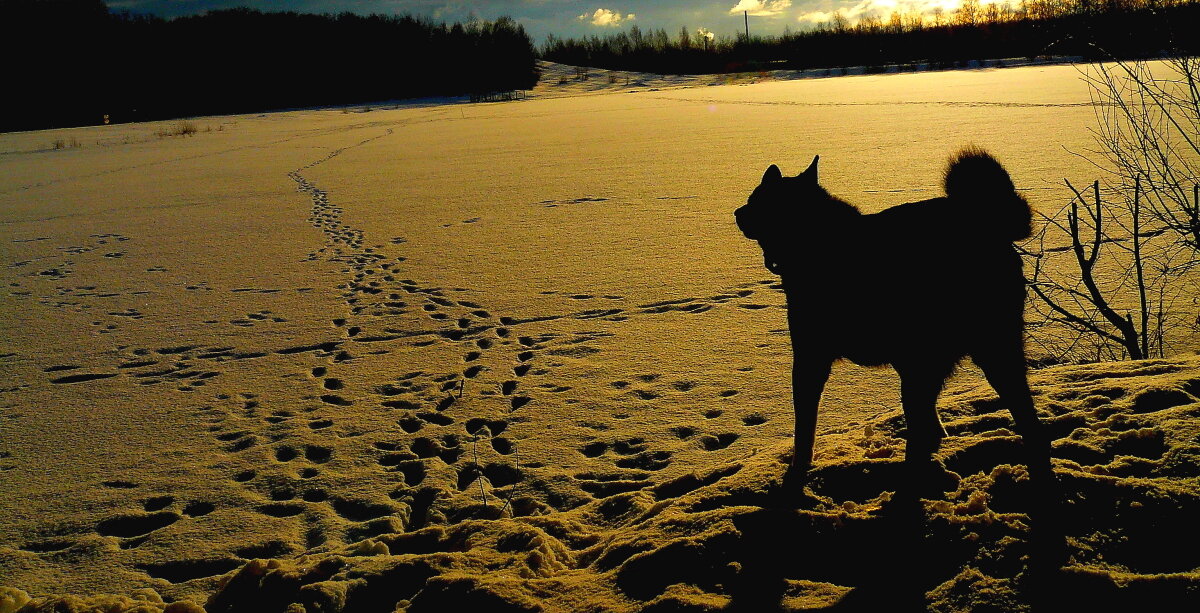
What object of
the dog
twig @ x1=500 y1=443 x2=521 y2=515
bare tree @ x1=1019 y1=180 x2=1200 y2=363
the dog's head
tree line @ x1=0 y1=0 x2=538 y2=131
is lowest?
twig @ x1=500 y1=443 x2=521 y2=515

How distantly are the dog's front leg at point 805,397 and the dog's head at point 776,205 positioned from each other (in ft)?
1.13

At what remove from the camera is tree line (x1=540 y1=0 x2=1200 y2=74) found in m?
3.57

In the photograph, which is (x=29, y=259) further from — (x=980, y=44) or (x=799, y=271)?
(x=980, y=44)

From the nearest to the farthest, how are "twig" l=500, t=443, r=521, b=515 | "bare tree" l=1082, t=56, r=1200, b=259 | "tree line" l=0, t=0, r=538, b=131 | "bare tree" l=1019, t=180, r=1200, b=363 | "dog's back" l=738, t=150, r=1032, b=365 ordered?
"dog's back" l=738, t=150, r=1032, b=365, "twig" l=500, t=443, r=521, b=515, "bare tree" l=1082, t=56, r=1200, b=259, "bare tree" l=1019, t=180, r=1200, b=363, "tree line" l=0, t=0, r=538, b=131

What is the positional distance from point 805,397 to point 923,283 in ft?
1.76

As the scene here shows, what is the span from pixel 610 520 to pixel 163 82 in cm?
6049

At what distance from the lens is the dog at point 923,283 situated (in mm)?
2047

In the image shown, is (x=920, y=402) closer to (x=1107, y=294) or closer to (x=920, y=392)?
(x=920, y=392)

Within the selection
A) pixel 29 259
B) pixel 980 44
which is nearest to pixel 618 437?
pixel 29 259

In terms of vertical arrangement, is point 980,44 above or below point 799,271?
above

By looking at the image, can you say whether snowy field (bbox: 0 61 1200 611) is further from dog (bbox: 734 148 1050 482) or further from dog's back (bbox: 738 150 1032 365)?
dog's back (bbox: 738 150 1032 365)

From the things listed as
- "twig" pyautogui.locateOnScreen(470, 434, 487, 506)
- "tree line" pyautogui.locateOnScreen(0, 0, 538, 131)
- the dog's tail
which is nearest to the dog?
the dog's tail

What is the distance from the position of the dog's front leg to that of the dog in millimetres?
39

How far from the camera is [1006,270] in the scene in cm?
206
